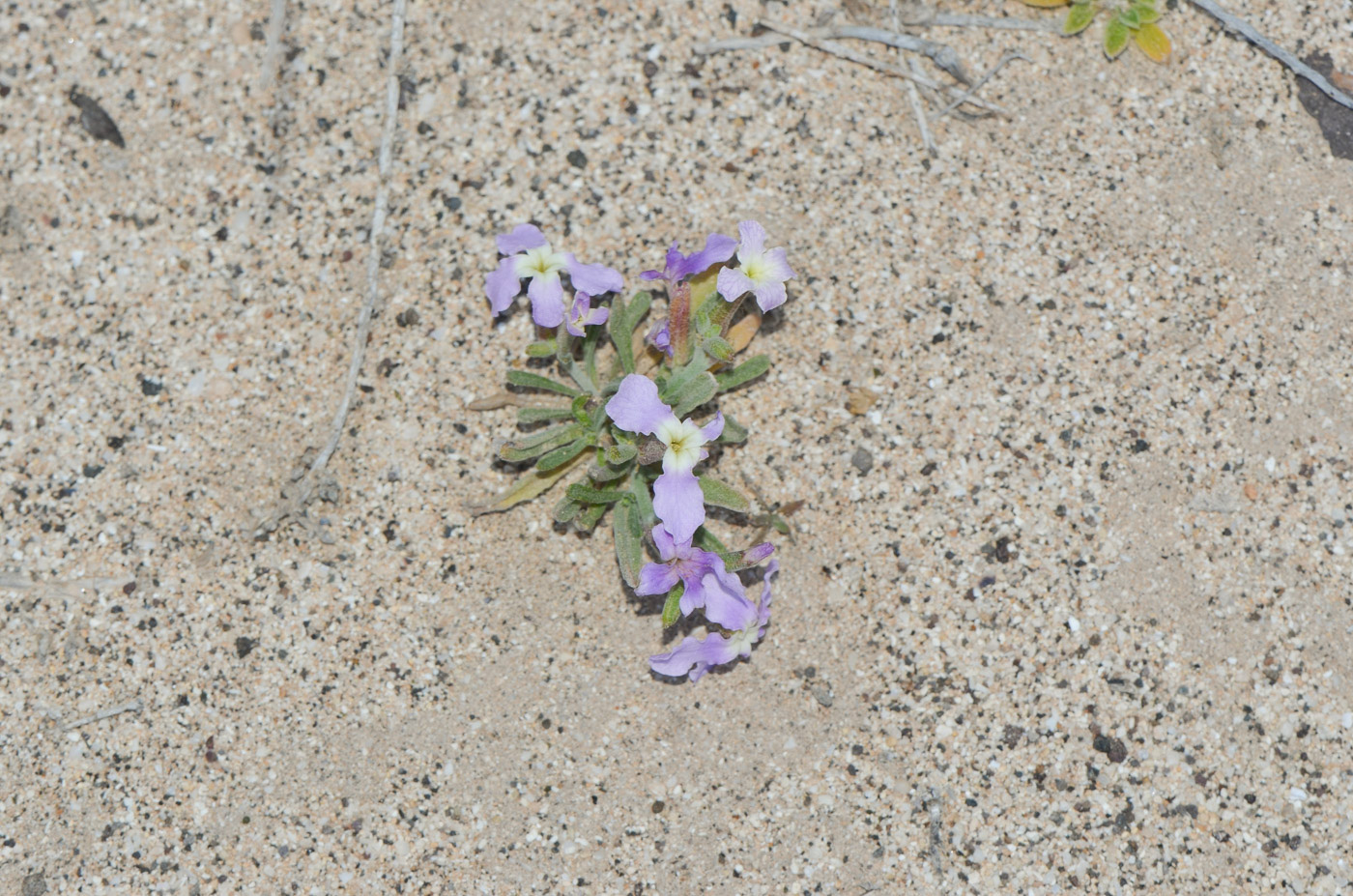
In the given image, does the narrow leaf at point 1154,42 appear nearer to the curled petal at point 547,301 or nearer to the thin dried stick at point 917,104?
the thin dried stick at point 917,104

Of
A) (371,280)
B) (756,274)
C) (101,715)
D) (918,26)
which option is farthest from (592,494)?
(918,26)

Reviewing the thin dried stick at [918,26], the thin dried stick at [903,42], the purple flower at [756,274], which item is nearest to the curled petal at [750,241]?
the purple flower at [756,274]

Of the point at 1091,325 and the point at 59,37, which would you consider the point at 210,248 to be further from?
the point at 1091,325

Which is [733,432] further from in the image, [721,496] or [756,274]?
[756,274]

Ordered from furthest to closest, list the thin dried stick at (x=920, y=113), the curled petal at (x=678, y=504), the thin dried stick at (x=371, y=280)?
the thin dried stick at (x=920, y=113)
the thin dried stick at (x=371, y=280)
the curled petal at (x=678, y=504)

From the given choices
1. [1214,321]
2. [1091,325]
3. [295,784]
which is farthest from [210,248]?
[1214,321]

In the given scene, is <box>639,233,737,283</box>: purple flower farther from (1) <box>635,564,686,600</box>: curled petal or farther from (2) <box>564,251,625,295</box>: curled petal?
(1) <box>635,564,686,600</box>: curled petal
